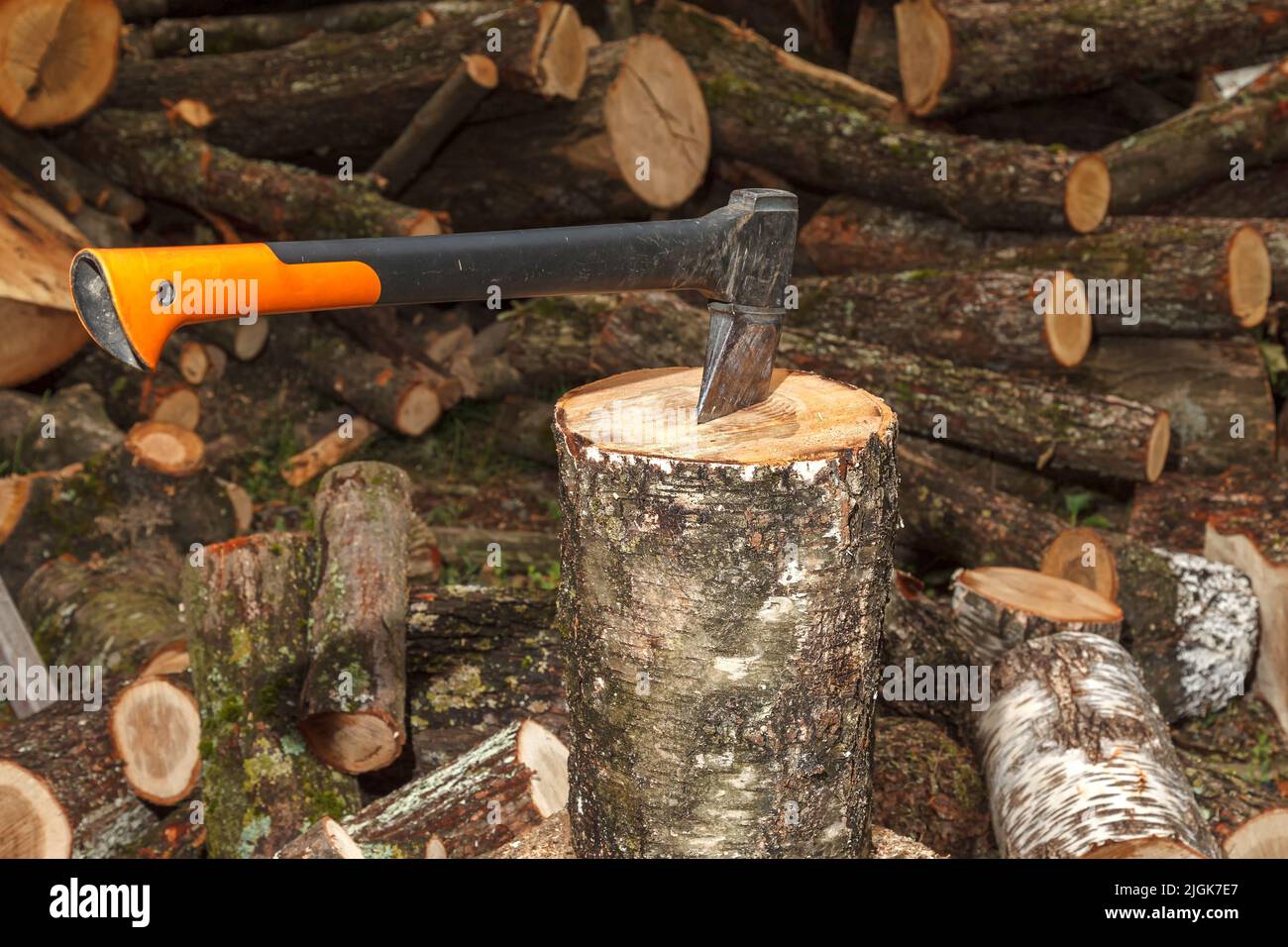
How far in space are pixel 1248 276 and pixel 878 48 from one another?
2800 millimetres

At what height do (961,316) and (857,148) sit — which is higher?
(857,148)

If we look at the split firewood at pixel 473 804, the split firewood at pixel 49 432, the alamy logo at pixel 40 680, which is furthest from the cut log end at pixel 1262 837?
the split firewood at pixel 49 432

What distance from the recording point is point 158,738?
12.3ft

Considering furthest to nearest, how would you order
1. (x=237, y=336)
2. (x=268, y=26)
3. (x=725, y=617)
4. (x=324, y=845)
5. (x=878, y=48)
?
(x=268, y=26)
(x=878, y=48)
(x=237, y=336)
(x=324, y=845)
(x=725, y=617)

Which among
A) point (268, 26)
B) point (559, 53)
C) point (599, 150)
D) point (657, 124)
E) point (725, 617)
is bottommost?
point (725, 617)

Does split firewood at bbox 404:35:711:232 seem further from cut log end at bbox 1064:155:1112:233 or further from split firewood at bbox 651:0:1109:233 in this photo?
cut log end at bbox 1064:155:1112:233

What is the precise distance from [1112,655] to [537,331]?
3.46 m

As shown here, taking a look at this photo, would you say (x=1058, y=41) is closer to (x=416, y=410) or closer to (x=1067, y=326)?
(x=1067, y=326)

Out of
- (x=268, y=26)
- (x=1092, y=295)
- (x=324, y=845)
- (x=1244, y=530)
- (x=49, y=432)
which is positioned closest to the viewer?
(x=324, y=845)

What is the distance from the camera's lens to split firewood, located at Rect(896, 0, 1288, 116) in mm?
6555

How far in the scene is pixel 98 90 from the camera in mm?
6438

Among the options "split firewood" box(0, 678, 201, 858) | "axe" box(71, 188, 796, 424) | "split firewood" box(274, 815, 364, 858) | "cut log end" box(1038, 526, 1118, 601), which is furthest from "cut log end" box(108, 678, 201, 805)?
"cut log end" box(1038, 526, 1118, 601)

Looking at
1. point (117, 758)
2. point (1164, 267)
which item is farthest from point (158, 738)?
point (1164, 267)

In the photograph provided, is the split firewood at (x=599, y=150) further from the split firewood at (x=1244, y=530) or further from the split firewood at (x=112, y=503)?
the split firewood at (x=1244, y=530)
